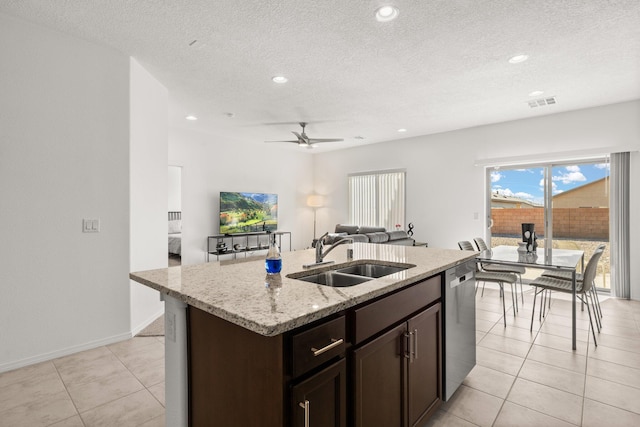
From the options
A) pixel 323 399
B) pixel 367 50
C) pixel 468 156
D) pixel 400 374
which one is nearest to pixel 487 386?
pixel 400 374

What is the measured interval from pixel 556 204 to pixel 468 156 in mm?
1587

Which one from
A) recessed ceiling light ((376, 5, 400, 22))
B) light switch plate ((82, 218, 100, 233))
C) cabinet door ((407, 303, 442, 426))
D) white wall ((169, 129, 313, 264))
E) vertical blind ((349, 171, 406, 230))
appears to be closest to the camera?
cabinet door ((407, 303, 442, 426))

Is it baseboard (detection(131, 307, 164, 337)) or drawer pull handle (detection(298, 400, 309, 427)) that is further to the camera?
baseboard (detection(131, 307, 164, 337))

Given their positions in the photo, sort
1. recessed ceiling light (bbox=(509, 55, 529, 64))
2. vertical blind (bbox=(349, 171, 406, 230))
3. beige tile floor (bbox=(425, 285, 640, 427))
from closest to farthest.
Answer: beige tile floor (bbox=(425, 285, 640, 427))
recessed ceiling light (bbox=(509, 55, 529, 64))
vertical blind (bbox=(349, 171, 406, 230))

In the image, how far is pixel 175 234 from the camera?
26.0 ft

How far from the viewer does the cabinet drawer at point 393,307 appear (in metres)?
1.28

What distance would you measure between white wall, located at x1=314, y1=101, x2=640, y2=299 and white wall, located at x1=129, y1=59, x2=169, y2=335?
4709mm

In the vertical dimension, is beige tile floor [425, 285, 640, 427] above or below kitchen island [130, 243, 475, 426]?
below

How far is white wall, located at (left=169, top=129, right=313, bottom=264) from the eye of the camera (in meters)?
6.11

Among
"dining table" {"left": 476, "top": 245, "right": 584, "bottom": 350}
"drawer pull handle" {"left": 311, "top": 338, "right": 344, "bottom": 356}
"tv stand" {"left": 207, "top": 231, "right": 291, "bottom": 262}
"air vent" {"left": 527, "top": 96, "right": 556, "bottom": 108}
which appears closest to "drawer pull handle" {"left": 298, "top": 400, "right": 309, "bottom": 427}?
"drawer pull handle" {"left": 311, "top": 338, "right": 344, "bottom": 356}

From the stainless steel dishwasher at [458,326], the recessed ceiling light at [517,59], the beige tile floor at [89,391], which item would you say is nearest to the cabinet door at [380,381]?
the stainless steel dishwasher at [458,326]

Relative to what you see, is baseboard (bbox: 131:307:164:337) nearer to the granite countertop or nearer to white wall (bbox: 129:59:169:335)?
white wall (bbox: 129:59:169:335)

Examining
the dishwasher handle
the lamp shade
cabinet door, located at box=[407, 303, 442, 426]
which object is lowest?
cabinet door, located at box=[407, 303, 442, 426]

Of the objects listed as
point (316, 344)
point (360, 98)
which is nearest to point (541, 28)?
point (360, 98)
